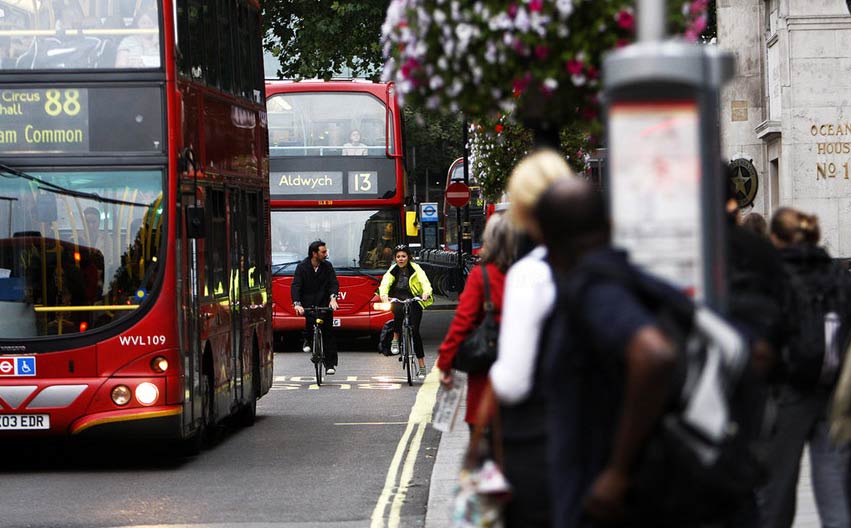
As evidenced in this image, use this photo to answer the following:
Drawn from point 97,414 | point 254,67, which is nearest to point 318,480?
point 97,414

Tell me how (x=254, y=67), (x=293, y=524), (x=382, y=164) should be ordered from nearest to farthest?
(x=293, y=524), (x=254, y=67), (x=382, y=164)

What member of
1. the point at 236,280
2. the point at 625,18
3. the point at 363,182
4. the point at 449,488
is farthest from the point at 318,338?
the point at 625,18

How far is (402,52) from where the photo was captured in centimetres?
632

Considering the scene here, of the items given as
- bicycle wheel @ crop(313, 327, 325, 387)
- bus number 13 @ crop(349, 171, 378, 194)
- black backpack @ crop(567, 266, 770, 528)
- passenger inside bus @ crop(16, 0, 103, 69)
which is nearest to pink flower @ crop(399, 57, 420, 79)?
black backpack @ crop(567, 266, 770, 528)

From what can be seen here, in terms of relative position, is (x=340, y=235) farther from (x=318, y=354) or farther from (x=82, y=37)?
(x=82, y=37)

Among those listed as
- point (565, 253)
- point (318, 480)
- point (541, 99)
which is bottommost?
point (318, 480)

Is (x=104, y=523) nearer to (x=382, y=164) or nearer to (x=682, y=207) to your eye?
(x=682, y=207)

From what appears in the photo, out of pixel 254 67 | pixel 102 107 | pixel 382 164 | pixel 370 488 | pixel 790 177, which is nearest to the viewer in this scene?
pixel 370 488

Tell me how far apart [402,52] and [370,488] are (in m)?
5.69

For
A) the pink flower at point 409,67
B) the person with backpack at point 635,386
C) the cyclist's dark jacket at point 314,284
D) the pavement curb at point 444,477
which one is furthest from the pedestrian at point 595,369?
the cyclist's dark jacket at point 314,284

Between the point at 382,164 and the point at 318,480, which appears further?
the point at 382,164

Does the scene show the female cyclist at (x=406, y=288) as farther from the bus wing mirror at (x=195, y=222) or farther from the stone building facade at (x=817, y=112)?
the bus wing mirror at (x=195, y=222)

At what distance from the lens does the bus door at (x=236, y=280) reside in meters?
14.7

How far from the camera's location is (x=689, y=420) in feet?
12.3
